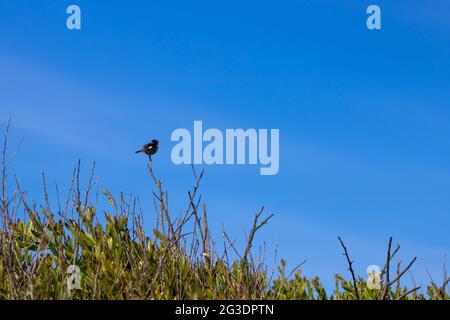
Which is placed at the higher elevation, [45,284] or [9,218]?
[9,218]

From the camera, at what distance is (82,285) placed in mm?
7695

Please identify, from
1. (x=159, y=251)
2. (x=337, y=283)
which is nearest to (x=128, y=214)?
(x=159, y=251)

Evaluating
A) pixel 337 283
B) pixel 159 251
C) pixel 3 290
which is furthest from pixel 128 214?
pixel 337 283

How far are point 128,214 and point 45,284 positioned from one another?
4.66 ft

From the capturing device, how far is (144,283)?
7.84 m

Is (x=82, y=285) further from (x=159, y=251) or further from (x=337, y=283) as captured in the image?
(x=337, y=283)
